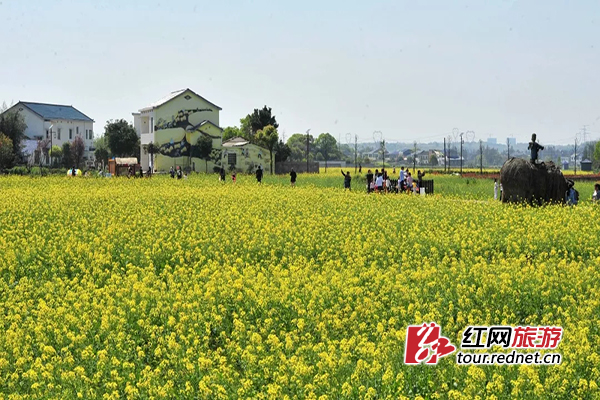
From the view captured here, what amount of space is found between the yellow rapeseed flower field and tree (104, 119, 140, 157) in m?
71.8

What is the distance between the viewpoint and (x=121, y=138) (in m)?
93.9

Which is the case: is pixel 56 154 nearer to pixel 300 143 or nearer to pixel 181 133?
pixel 181 133

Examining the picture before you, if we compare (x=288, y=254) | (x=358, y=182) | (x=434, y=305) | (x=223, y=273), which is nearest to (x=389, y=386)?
(x=434, y=305)

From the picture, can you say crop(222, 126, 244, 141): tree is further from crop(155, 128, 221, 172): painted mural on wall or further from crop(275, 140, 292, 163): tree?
crop(155, 128, 221, 172): painted mural on wall

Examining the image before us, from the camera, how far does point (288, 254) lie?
17.5 m

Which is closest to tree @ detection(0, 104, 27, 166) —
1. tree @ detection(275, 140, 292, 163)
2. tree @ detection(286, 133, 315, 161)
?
tree @ detection(275, 140, 292, 163)

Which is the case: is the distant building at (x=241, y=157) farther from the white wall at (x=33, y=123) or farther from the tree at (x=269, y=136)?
the white wall at (x=33, y=123)

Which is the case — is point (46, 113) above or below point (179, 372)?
above

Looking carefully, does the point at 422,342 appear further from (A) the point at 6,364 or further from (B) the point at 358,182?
(B) the point at 358,182

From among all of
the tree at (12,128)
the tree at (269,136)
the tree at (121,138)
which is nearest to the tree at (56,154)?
the tree at (121,138)

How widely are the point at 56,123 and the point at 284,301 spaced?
109m

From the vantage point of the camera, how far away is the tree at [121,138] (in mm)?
93875

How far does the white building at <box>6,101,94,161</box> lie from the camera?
110 m

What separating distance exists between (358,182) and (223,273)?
118 feet
